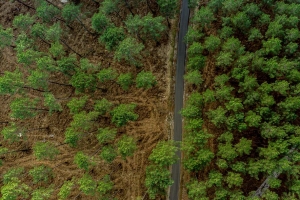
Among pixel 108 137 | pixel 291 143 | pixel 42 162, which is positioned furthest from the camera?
pixel 42 162

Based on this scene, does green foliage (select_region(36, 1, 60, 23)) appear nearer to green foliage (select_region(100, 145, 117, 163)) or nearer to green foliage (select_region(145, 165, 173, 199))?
green foliage (select_region(100, 145, 117, 163))

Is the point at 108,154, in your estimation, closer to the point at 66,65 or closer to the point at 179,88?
the point at 66,65

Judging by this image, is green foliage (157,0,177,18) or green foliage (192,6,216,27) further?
green foliage (157,0,177,18)

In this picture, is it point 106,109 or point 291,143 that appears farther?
point 106,109

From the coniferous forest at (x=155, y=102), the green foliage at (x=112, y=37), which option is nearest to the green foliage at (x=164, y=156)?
the coniferous forest at (x=155, y=102)

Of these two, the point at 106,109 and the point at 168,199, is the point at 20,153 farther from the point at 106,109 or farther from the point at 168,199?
the point at 168,199

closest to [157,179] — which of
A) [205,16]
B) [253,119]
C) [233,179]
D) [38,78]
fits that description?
[233,179]

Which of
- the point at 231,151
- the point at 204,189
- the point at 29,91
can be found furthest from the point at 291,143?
the point at 29,91

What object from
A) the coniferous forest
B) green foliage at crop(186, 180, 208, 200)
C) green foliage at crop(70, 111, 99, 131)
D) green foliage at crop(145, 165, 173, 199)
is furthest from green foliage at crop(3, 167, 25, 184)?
green foliage at crop(186, 180, 208, 200)
